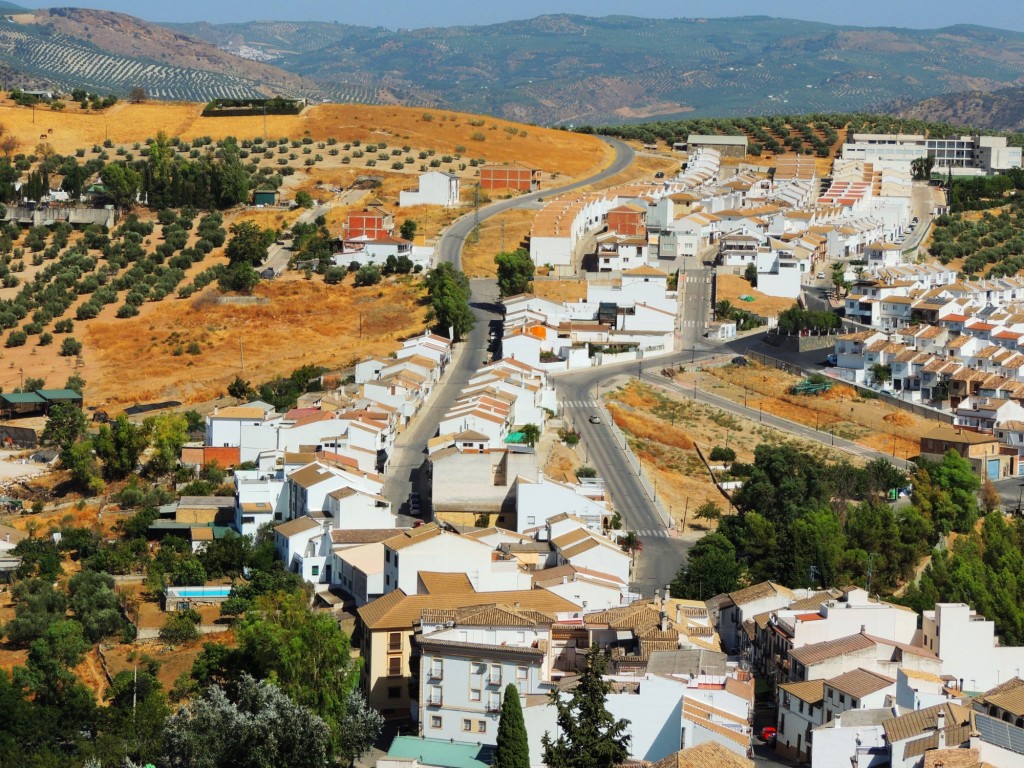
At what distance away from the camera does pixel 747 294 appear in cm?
7831

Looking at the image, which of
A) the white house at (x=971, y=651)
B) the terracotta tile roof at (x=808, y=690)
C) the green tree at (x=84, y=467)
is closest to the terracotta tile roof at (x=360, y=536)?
the terracotta tile roof at (x=808, y=690)

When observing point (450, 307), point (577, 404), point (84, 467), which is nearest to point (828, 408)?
point (577, 404)

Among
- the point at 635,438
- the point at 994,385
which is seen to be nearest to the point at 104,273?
the point at 635,438

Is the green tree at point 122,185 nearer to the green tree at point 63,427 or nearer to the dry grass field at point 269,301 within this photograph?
the dry grass field at point 269,301

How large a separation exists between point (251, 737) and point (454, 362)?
3388 centimetres

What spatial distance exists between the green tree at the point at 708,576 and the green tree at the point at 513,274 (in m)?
30.5

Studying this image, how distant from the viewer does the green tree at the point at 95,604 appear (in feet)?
138

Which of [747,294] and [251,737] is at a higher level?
[747,294]

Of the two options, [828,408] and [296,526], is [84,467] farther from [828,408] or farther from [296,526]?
[828,408]

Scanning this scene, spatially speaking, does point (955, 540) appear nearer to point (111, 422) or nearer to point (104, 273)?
point (111, 422)

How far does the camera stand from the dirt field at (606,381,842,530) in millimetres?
56094

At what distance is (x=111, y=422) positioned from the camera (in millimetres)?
62344

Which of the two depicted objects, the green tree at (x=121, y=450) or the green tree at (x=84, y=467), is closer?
the green tree at (x=84, y=467)

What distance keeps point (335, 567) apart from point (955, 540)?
1715 cm
